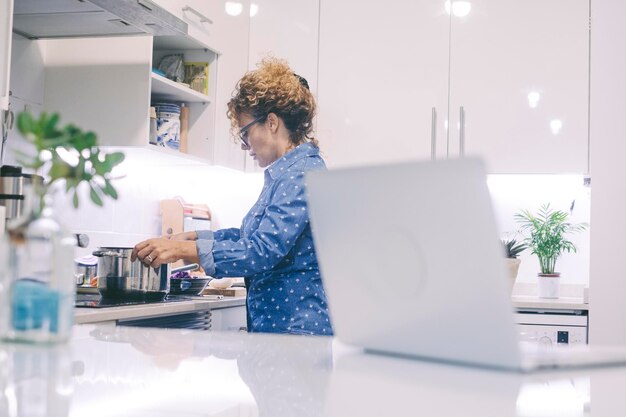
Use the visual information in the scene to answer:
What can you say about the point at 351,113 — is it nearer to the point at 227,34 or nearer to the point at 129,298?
the point at 227,34

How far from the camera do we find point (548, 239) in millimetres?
3549

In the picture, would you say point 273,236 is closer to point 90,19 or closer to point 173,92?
point 90,19

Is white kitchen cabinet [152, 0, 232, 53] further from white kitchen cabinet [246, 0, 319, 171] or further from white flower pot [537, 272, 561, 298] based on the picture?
white flower pot [537, 272, 561, 298]

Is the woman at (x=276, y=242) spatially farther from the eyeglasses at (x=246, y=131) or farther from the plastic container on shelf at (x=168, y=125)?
the plastic container on shelf at (x=168, y=125)

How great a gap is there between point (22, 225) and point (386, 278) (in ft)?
1.35

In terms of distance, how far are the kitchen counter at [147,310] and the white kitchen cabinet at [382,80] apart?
1.03 m

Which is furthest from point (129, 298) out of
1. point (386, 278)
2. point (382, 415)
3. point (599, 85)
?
point (599, 85)

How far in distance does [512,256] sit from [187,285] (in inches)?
54.6

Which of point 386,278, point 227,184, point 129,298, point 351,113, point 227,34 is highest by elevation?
point 227,34

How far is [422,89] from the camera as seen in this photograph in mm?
3512

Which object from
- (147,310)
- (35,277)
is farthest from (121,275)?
(35,277)

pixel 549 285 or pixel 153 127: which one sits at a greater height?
pixel 153 127

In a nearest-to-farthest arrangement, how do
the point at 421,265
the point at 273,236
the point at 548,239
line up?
the point at 421,265 < the point at 273,236 < the point at 548,239

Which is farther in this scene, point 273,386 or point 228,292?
point 228,292
